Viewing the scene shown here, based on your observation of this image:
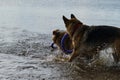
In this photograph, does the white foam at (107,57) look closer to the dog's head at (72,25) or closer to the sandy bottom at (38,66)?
the sandy bottom at (38,66)

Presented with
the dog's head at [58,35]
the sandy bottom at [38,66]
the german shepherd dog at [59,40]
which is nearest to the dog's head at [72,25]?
the german shepherd dog at [59,40]

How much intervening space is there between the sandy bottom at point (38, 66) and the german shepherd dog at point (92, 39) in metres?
0.38

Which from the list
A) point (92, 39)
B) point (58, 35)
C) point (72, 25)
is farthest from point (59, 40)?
point (92, 39)

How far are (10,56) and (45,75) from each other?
2.12 m

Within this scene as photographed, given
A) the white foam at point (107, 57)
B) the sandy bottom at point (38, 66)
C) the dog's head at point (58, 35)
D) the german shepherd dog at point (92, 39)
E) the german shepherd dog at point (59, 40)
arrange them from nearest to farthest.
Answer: the sandy bottom at point (38, 66), the german shepherd dog at point (92, 39), the white foam at point (107, 57), the german shepherd dog at point (59, 40), the dog's head at point (58, 35)

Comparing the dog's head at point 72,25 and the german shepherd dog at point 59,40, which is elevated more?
the dog's head at point 72,25

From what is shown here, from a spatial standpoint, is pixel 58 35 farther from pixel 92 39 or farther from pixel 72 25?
pixel 92 39

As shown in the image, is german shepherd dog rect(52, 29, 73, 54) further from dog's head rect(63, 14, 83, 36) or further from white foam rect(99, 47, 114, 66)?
white foam rect(99, 47, 114, 66)

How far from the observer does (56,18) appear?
1764 cm

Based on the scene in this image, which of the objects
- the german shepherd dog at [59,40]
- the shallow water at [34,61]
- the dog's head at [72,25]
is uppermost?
the dog's head at [72,25]

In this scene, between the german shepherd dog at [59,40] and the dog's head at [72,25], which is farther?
the german shepherd dog at [59,40]

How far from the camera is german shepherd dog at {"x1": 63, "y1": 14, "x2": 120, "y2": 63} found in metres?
7.57

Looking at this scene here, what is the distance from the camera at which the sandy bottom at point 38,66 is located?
6836mm

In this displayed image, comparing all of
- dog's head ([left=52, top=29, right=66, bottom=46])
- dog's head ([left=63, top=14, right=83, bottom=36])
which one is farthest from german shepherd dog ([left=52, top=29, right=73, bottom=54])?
dog's head ([left=63, top=14, right=83, bottom=36])
